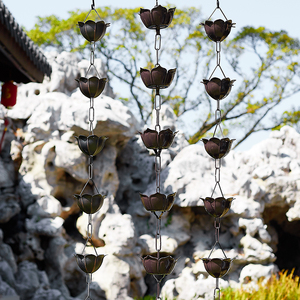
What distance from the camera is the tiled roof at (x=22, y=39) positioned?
4027mm

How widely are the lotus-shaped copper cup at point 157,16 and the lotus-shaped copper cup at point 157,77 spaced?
250mm

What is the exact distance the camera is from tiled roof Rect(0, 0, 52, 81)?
13.2ft

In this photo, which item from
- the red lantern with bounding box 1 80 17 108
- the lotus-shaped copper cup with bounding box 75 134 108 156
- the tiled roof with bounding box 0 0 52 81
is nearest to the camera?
the lotus-shaped copper cup with bounding box 75 134 108 156

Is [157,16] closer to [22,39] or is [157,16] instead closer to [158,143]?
[158,143]

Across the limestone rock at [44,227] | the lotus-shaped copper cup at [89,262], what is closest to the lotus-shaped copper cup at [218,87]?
the lotus-shaped copper cup at [89,262]

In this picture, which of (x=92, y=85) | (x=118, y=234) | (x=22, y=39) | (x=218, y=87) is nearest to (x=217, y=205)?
(x=218, y=87)

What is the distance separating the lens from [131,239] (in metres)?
7.20

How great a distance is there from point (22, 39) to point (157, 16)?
2786 mm

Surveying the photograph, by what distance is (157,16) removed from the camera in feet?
7.39

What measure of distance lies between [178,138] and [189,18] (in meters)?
5.36

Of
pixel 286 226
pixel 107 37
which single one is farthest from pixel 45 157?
pixel 107 37

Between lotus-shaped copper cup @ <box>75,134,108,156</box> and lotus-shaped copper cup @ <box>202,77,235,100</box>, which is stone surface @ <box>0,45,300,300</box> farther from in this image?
lotus-shaped copper cup @ <box>202,77,235,100</box>

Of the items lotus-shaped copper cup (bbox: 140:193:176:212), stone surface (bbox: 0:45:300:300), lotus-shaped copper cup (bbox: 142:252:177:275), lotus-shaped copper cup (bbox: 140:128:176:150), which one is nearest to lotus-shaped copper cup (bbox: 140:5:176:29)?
lotus-shaped copper cup (bbox: 140:128:176:150)

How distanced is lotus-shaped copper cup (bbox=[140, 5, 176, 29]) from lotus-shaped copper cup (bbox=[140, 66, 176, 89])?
0.82 ft
